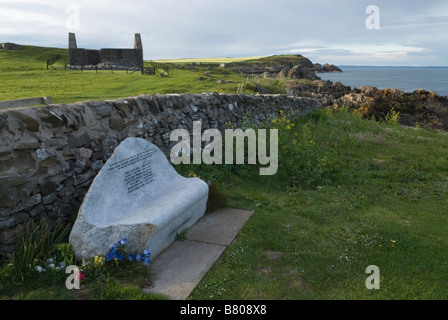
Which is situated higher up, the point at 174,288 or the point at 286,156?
the point at 286,156

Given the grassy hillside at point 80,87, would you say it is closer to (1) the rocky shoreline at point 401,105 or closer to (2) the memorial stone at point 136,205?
(1) the rocky shoreline at point 401,105

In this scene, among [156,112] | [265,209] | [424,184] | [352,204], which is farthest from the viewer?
[424,184]

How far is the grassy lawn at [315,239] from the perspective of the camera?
339cm

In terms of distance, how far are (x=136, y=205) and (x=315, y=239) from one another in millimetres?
2511

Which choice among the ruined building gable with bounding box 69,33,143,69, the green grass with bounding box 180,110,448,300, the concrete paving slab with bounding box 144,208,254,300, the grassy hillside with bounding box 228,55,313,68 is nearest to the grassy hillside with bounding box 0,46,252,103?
the ruined building gable with bounding box 69,33,143,69

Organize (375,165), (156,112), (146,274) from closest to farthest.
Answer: (146,274) < (156,112) < (375,165)

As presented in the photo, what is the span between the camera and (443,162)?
30.0ft

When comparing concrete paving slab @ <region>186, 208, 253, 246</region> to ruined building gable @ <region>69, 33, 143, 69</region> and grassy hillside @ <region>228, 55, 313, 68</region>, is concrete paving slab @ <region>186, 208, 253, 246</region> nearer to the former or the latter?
ruined building gable @ <region>69, 33, 143, 69</region>

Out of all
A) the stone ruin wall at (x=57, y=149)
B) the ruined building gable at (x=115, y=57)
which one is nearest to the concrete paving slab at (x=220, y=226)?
the stone ruin wall at (x=57, y=149)

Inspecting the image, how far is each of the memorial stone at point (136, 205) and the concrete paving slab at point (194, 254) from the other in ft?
0.52

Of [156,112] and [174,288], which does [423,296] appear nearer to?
[174,288]

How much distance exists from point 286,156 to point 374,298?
4.65m

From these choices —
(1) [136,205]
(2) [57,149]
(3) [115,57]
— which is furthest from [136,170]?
(3) [115,57]

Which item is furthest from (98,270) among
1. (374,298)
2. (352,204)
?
(352,204)
